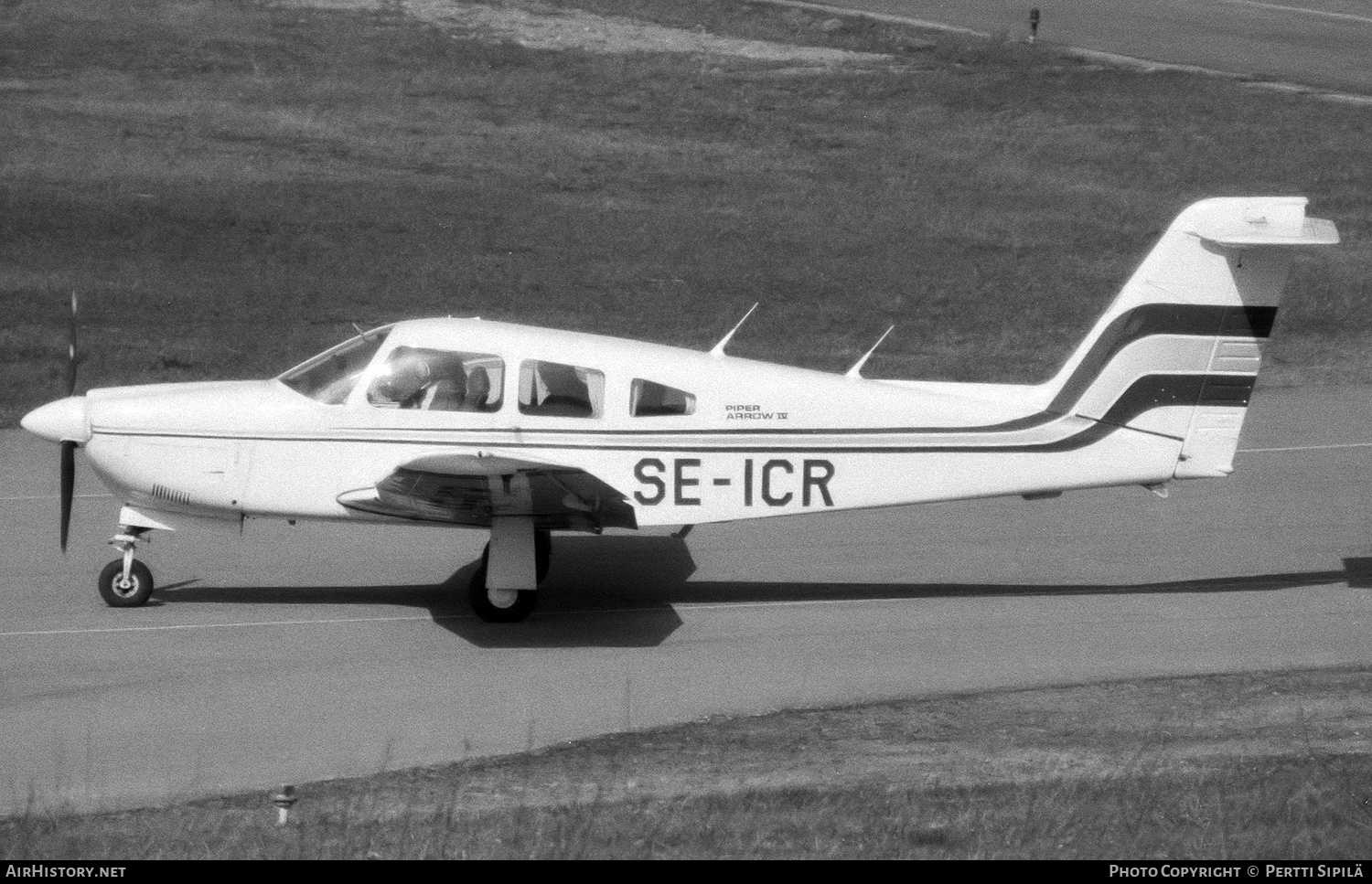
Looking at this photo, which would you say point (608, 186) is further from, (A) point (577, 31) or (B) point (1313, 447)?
(B) point (1313, 447)

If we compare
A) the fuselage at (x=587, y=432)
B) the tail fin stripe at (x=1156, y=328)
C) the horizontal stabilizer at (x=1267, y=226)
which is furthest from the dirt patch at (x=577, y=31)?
the fuselage at (x=587, y=432)

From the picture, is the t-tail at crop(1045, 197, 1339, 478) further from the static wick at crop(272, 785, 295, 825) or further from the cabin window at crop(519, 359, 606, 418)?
the static wick at crop(272, 785, 295, 825)

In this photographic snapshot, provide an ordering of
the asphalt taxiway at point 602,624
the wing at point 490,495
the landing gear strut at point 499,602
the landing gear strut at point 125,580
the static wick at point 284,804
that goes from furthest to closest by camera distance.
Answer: the landing gear strut at point 125,580
the landing gear strut at point 499,602
the wing at point 490,495
the asphalt taxiway at point 602,624
the static wick at point 284,804

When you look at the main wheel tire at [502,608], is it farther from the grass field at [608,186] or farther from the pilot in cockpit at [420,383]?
the grass field at [608,186]

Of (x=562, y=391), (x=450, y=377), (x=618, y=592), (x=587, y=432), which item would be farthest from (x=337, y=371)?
(x=618, y=592)

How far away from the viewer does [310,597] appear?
1288 centimetres

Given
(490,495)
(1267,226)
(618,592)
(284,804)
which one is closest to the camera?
(284,804)

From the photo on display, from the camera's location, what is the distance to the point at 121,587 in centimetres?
1239

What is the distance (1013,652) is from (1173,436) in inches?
84.8

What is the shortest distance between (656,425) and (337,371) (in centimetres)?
237

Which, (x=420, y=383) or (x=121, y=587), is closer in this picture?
(x=420, y=383)

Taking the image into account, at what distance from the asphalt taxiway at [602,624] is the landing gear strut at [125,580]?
A: 102 millimetres

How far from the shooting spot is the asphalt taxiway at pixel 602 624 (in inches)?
401

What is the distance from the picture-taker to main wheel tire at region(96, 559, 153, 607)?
40.6 feet
